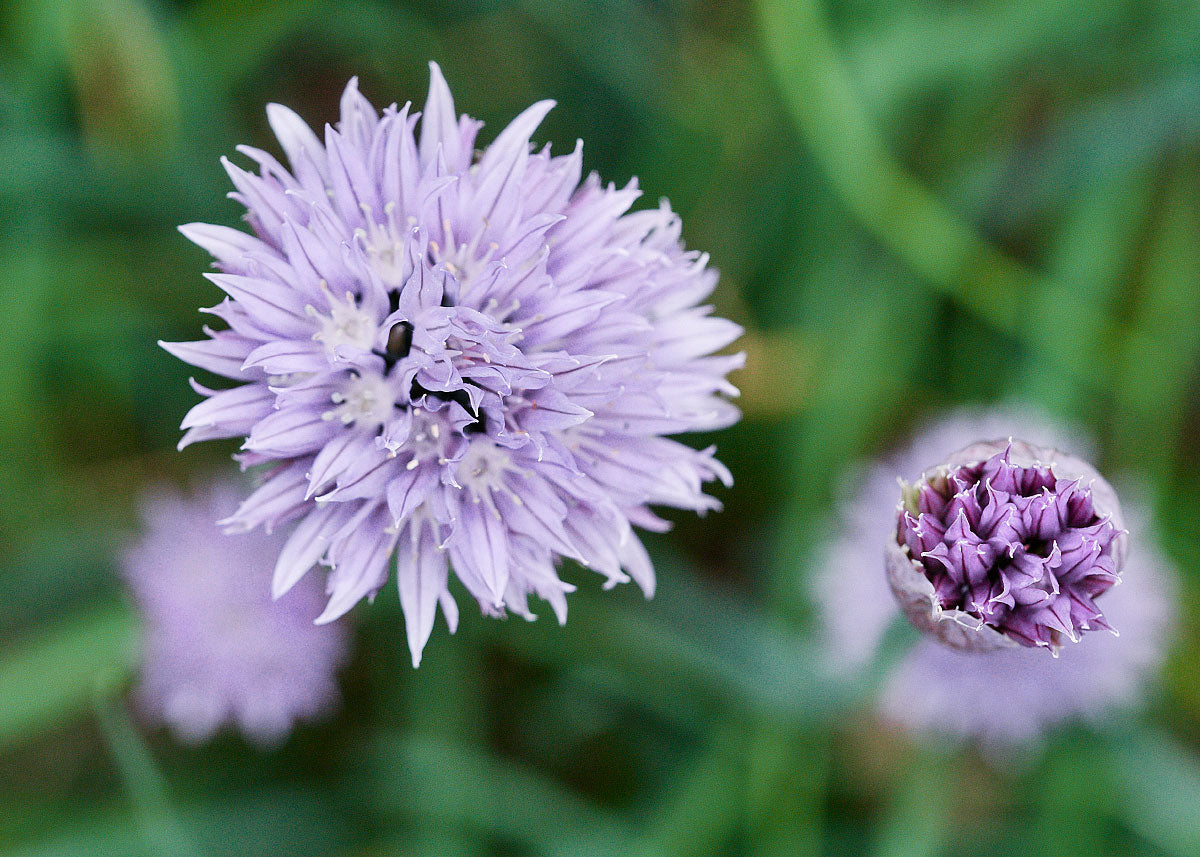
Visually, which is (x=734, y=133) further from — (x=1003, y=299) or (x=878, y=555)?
(x=878, y=555)

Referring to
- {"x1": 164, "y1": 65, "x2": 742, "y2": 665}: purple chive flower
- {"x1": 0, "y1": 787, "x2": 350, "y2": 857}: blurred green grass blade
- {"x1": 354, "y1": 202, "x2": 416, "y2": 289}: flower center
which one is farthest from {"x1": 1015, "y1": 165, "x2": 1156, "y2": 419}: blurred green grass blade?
{"x1": 0, "y1": 787, "x2": 350, "y2": 857}: blurred green grass blade

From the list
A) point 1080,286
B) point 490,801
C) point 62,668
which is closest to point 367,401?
point 62,668

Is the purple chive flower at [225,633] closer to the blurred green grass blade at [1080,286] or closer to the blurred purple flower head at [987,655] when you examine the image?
the blurred purple flower head at [987,655]

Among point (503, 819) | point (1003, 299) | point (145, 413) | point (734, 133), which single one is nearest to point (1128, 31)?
point (1003, 299)

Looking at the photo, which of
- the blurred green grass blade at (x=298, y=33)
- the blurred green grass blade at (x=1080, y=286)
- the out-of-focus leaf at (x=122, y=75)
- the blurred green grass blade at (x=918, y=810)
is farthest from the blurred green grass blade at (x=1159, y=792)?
the out-of-focus leaf at (x=122, y=75)

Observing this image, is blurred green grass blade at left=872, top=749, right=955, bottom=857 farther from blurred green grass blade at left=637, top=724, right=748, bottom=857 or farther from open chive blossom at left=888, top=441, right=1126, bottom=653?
open chive blossom at left=888, top=441, right=1126, bottom=653

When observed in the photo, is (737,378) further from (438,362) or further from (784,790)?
(438,362)
